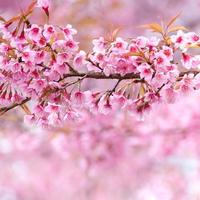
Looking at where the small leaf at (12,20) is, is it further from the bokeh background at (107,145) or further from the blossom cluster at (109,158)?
the blossom cluster at (109,158)

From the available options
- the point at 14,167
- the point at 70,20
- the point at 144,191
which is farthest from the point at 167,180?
the point at 70,20

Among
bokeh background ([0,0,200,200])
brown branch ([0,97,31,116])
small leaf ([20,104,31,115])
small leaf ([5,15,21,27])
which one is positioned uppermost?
bokeh background ([0,0,200,200])

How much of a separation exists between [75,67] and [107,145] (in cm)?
276

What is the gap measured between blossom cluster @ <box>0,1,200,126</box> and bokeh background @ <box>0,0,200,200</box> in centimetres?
102

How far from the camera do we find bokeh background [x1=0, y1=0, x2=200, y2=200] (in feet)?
12.4

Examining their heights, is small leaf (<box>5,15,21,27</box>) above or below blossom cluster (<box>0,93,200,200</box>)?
below

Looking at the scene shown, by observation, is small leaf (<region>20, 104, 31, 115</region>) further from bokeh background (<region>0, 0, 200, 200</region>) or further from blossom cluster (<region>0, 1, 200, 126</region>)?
bokeh background (<region>0, 0, 200, 200</region>)

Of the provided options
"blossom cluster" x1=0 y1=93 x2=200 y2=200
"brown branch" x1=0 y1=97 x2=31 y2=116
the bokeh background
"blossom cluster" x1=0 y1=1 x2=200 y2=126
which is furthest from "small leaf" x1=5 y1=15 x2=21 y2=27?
"blossom cluster" x1=0 y1=93 x2=200 y2=200

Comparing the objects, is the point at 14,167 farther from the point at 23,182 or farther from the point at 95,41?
the point at 95,41

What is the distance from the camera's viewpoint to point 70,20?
3.40 m

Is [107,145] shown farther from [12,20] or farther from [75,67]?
[12,20]

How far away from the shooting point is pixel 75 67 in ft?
4.88

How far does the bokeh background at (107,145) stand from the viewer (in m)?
3.79

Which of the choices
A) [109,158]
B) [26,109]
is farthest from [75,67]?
[109,158]
